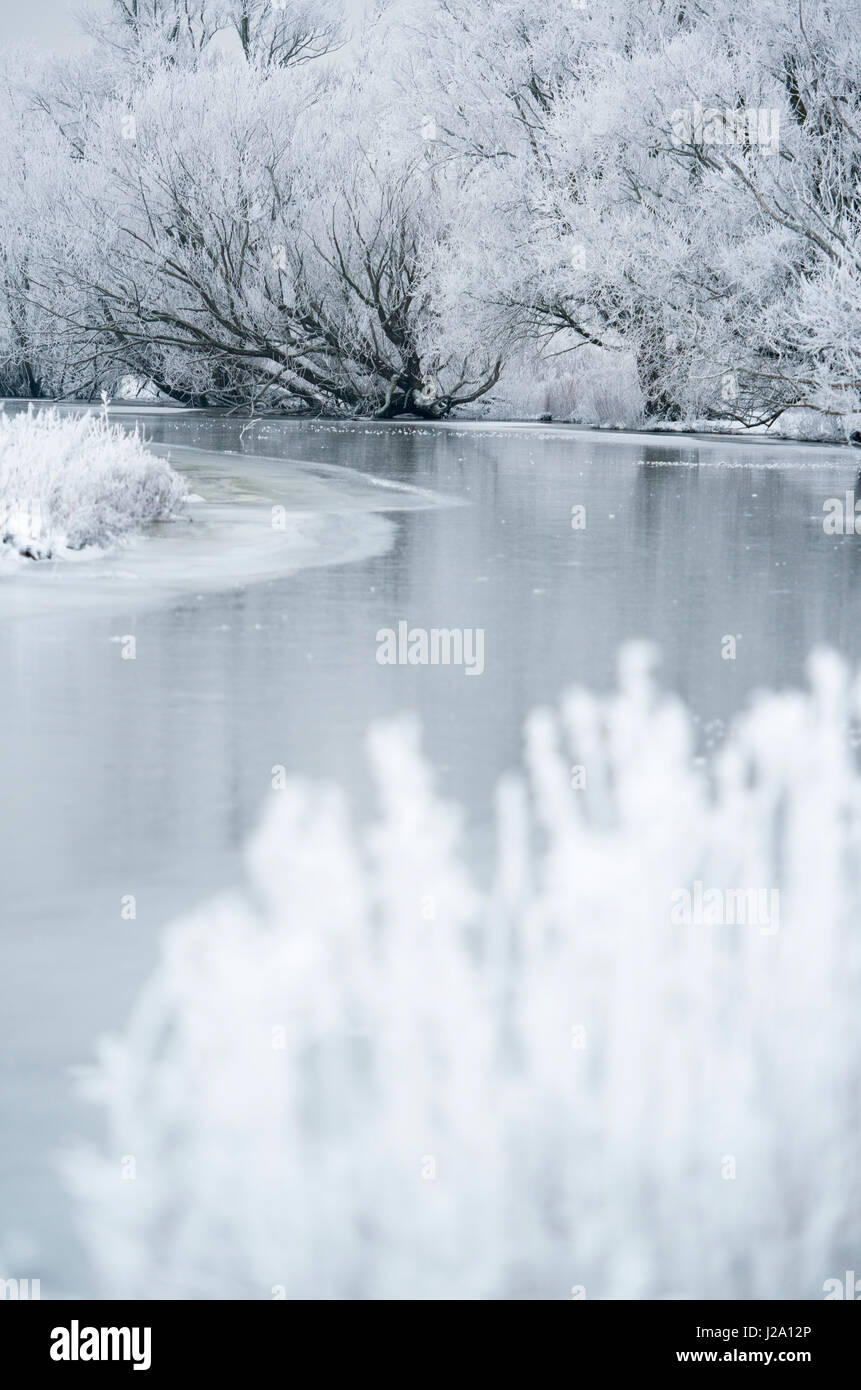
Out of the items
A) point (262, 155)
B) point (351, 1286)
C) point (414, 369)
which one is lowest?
point (351, 1286)

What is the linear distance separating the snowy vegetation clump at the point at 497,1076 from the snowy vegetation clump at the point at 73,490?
9.03m

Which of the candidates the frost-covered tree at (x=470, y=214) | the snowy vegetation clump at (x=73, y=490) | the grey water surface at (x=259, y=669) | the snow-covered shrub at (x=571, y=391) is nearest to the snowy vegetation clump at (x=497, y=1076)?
the grey water surface at (x=259, y=669)

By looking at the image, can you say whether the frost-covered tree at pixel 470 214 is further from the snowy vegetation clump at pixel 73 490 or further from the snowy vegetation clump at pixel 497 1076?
the snowy vegetation clump at pixel 497 1076

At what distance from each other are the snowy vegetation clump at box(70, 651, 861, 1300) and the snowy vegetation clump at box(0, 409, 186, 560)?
29.6ft

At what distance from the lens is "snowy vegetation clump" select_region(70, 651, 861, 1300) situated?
393 centimetres

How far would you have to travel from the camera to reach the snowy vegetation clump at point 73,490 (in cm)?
1562

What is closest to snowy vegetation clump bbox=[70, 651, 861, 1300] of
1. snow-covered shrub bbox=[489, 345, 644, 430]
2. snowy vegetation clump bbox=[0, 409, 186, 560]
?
snowy vegetation clump bbox=[0, 409, 186, 560]

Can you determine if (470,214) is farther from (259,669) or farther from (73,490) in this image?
(259,669)

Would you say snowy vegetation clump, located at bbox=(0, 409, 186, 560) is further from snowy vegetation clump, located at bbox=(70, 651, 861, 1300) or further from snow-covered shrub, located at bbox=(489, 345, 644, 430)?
snow-covered shrub, located at bbox=(489, 345, 644, 430)

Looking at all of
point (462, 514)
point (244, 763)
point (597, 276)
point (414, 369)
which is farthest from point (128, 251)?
point (244, 763)

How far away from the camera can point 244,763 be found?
8.09 metres

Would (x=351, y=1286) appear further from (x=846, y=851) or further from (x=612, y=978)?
(x=846, y=851)

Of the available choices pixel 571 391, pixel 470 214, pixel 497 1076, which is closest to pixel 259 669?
pixel 497 1076

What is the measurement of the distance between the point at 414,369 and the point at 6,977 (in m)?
40.7
